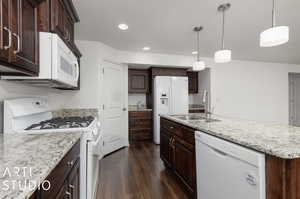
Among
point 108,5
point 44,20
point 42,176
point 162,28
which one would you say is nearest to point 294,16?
point 162,28

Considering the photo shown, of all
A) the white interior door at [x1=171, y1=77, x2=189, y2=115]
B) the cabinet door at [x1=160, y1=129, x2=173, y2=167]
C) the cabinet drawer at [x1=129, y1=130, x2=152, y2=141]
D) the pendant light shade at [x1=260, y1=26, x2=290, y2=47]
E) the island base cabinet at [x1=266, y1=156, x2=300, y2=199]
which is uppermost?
the pendant light shade at [x1=260, y1=26, x2=290, y2=47]

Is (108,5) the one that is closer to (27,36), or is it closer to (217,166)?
(27,36)

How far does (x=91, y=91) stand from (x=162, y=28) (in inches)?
70.0

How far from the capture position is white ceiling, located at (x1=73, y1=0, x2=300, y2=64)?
1.94m

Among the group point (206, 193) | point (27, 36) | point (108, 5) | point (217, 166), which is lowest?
point (206, 193)

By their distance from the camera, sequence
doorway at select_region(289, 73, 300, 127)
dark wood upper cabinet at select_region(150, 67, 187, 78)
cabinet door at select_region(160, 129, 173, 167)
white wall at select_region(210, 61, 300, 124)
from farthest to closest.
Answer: doorway at select_region(289, 73, 300, 127), white wall at select_region(210, 61, 300, 124), dark wood upper cabinet at select_region(150, 67, 187, 78), cabinet door at select_region(160, 129, 173, 167)

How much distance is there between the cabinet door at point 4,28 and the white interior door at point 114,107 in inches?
94.9

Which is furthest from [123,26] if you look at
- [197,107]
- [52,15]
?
[197,107]

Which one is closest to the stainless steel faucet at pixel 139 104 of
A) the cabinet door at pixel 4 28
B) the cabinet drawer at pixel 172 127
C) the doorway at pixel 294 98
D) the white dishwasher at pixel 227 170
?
the cabinet drawer at pixel 172 127

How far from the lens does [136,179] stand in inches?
88.7

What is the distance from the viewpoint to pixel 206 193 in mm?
1409

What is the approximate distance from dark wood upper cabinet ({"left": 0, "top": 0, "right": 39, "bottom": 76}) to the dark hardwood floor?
1.67 meters

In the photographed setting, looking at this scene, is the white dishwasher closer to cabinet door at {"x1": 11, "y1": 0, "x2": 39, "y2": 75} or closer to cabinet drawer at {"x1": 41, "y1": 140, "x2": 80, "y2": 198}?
cabinet drawer at {"x1": 41, "y1": 140, "x2": 80, "y2": 198}

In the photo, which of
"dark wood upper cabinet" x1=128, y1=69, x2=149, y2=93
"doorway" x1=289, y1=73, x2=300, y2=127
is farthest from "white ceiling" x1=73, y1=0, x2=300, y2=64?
"doorway" x1=289, y1=73, x2=300, y2=127
